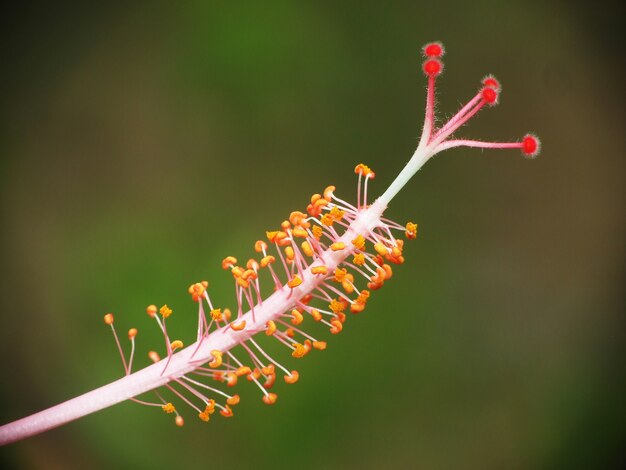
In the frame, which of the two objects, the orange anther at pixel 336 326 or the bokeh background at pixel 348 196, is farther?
the bokeh background at pixel 348 196

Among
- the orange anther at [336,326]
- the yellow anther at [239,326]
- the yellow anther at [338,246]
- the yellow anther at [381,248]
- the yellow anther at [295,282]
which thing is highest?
the yellow anther at [381,248]

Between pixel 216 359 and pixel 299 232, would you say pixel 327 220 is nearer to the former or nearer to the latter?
pixel 299 232

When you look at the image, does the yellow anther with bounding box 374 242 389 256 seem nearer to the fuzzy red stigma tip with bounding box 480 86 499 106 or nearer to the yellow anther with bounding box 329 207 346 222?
the yellow anther with bounding box 329 207 346 222

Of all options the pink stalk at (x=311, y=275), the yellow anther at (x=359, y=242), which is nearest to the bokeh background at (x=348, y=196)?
the pink stalk at (x=311, y=275)

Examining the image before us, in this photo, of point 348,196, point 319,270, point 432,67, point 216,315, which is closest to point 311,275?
point 319,270

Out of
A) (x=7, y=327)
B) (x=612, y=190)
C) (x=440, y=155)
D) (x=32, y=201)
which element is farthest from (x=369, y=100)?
(x=7, y=327)

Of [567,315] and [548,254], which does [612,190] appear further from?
[567,315]

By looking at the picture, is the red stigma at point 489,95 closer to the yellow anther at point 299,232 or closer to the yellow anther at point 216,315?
the yellow anther at point 299,232
